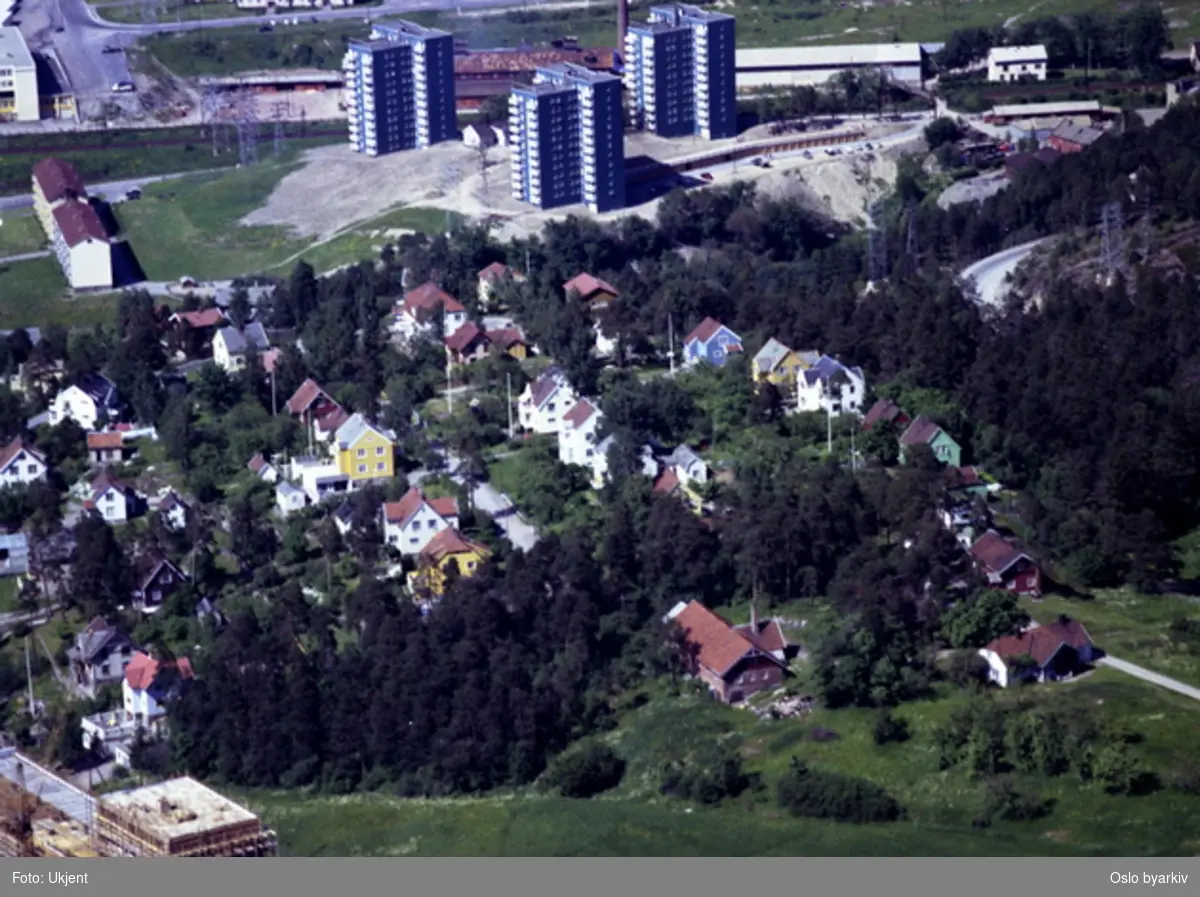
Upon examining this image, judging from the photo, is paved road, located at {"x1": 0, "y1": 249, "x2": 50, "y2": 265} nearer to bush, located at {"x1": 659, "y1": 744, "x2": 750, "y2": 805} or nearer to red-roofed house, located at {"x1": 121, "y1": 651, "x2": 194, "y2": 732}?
red-roofed house, located at {"x1": 121, "y1": 651, "x2": 194, "y2": 732}

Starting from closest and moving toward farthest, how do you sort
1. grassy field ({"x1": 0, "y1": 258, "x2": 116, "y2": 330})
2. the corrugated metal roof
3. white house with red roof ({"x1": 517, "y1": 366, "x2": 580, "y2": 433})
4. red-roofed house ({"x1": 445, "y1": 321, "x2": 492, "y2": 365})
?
white house with red roof ({"x1": 517, "y1": 366, "x2": 580, "y2": 433})
red-roofed house ({"x1": 445, "y1": 321, "x2": 492, "y2": 365})
grassy field ({"x1": 0, "y1": 258, "x2": 116, "y2": 330})
the corrugated metal roof

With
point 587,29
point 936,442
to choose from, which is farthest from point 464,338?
point 587,29

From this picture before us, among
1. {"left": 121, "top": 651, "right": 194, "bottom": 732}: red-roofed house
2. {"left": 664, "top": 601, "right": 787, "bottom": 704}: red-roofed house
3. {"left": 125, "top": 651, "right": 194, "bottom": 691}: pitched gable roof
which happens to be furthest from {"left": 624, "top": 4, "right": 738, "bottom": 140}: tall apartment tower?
{"left": 121, "top": 651, "right": 194, "bottom": 732}: red-roofed house

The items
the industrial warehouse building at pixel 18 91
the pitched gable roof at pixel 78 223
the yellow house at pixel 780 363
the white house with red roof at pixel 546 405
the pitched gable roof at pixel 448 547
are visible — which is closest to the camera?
the pitched gable roof at pixel 448 547

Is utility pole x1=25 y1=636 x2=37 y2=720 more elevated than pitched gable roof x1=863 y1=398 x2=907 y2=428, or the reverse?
pitched gable roof x1=863 y1=398 x2=907 y2=428

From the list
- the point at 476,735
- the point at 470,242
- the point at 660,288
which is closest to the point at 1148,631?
the point at 476,735

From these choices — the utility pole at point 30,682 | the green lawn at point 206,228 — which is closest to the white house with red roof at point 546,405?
the utility pole at point 30,682

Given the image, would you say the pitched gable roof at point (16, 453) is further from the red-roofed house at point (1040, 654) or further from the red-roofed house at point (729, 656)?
the red-roofed house at point (1040, 654)
